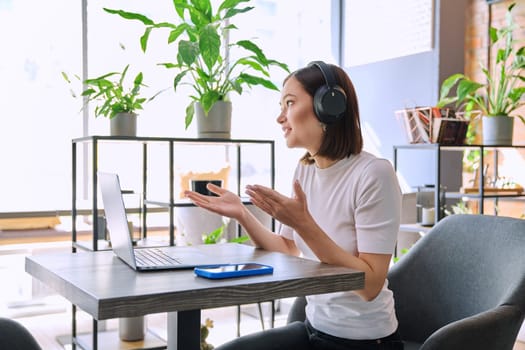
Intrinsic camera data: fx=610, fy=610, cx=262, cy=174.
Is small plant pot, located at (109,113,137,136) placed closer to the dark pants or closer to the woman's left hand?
the dark pants

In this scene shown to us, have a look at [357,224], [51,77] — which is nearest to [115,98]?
[357,224]

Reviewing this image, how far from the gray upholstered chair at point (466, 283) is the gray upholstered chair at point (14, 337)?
2.40 feet

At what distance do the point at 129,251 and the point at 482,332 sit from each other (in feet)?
2.73

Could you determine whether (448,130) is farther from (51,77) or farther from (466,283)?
(51,77)

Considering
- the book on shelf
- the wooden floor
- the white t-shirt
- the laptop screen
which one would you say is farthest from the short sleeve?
the wooden floor

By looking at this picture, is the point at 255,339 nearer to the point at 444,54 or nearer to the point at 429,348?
the point at 429,348

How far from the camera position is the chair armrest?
54.4 inches

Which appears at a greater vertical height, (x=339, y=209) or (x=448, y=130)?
(x=448, y=130)

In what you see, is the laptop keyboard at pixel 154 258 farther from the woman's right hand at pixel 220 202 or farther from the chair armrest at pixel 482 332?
the chair armrest at pixel 482 332

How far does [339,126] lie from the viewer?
1.58 meters

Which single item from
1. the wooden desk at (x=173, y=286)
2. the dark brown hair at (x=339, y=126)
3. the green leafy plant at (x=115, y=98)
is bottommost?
the wooden desk at (x=173, y=286)

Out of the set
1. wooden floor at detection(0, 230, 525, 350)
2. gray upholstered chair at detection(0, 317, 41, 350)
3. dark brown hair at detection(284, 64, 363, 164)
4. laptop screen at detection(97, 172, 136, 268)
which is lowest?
wooden floor at detection(0, 230, 525, 350)

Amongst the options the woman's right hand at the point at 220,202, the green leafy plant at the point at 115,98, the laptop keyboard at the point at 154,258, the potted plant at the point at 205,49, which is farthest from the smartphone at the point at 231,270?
the green leafy plant at the point at 115,98

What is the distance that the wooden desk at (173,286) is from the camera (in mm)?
1017
